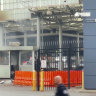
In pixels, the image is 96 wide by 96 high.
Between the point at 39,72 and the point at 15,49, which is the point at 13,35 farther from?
the point at 39,72

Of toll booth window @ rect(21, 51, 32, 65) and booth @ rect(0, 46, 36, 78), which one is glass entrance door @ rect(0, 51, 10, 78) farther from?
toll booth window @ rect(21, 51, 32, 65)

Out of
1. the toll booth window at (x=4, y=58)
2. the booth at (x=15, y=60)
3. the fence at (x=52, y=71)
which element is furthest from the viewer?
the toll booth window at (x=4, y=58)

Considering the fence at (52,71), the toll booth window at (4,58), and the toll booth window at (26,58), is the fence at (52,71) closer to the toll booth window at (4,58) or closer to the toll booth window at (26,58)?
the toll booth window at (26,58)

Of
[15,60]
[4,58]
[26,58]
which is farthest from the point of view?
[4,58]

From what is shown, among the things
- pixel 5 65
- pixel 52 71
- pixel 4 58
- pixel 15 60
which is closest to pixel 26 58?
pixel 15 60

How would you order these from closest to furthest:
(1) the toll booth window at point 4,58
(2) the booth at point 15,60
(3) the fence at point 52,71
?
(3) the fence at point 52,71 < (2) the booth at point 15,60 < (1) the toll booth window at point 4,58

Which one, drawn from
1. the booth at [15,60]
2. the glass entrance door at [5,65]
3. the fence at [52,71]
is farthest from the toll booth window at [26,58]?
the fence at [52,71]

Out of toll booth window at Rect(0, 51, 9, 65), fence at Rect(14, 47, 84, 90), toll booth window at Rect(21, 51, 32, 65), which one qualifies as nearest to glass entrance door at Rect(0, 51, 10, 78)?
toll booth window at Rect(0, 51, 9, 65)

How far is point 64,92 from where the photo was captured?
8.93m

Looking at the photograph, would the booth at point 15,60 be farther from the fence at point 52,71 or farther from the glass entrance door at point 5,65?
the fence at point 52,71

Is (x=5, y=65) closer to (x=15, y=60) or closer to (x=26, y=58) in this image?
(x=15, y=60)

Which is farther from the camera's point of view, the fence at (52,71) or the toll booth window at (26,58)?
the toll booth window at (26,58)

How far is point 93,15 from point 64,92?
1026 centimetres

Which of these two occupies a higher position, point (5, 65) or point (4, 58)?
point (4, 58)
